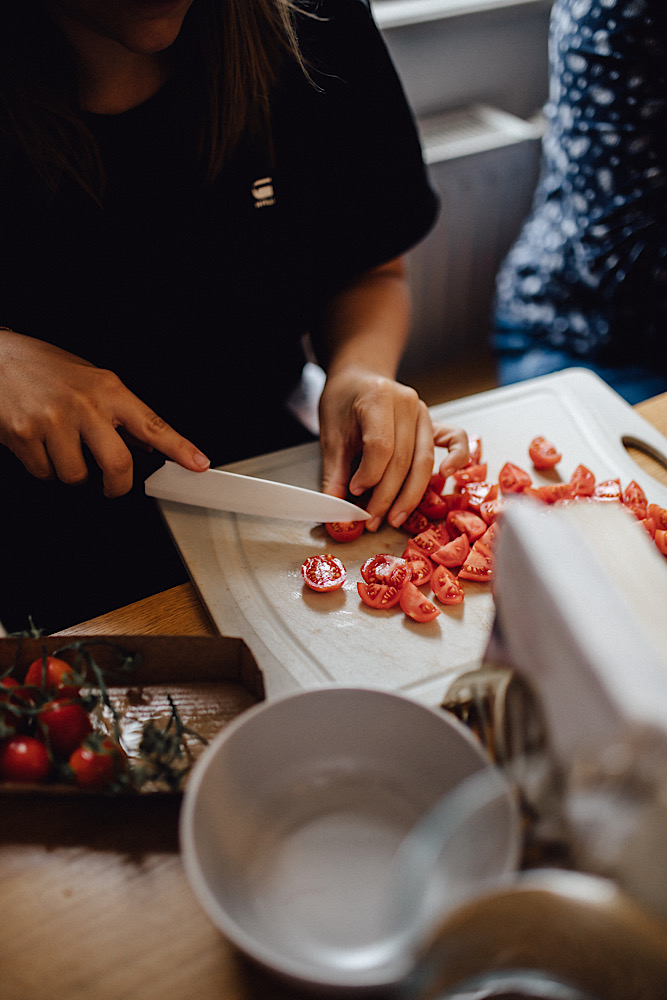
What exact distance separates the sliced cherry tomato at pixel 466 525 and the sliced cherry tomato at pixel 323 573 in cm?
16

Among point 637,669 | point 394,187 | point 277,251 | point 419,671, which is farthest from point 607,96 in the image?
point 637,669

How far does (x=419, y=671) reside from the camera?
770 mm

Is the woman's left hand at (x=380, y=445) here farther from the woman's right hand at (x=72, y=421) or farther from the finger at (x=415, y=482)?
the woman's right hand at (x=72, y=421)

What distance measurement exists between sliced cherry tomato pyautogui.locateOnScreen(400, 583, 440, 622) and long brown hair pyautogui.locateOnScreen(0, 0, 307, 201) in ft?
2.20

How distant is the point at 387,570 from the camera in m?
0.85

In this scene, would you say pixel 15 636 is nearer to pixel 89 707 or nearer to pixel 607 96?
pixel 89 707

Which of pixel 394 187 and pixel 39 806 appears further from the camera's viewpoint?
pixel 394 187

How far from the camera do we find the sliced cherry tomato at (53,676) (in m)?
0.62

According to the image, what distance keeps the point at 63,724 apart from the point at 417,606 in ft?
1.31

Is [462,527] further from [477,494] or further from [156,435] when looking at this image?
[156,435]

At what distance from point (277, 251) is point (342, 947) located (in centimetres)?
98

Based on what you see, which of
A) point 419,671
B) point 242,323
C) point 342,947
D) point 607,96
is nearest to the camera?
point 342,947

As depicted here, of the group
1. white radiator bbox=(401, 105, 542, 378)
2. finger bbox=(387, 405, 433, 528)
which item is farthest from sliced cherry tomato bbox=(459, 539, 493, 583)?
white radiator bbox=(401, 105, 542, 378)

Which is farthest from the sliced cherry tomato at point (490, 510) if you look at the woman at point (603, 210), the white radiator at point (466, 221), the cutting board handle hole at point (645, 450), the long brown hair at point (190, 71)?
the white radiator at point (466, 221)
